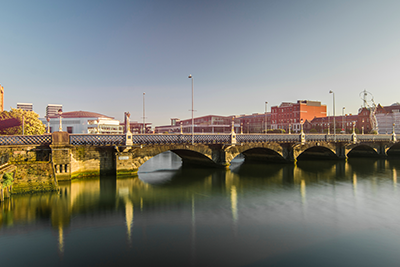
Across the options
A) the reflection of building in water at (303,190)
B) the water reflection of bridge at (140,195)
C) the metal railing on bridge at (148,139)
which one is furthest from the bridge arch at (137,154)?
the reflection of building in water at (303,190)

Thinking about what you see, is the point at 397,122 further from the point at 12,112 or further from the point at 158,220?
the point at 12,112

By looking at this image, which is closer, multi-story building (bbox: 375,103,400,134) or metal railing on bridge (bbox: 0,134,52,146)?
metal railing on bridge (bbox: 0,134,52,146)

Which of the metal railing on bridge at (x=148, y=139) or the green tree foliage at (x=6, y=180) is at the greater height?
the metal railing on bridge at (x=148, y=139)

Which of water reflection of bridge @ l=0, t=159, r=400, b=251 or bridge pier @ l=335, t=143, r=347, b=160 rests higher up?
bridge pier @ l=335, t=143, r=347, b=160

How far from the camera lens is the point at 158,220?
60.1ft

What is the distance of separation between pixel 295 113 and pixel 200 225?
120 metres

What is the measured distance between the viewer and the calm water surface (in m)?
13.1

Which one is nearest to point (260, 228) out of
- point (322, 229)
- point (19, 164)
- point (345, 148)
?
point (322, 229)

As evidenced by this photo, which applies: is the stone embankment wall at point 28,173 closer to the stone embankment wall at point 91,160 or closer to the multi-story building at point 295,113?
Answer: the stone embankment wall at point 91,160

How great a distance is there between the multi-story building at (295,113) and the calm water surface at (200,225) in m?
98.3

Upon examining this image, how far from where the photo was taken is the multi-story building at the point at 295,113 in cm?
12381

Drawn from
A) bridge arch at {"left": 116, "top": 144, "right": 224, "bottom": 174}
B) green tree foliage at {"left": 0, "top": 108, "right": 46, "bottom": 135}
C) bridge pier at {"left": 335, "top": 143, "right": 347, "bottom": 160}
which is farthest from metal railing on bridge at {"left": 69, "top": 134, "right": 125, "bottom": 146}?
bridge pier at {"left": 335, "top": 143, "right": 347, "bottom": 160}

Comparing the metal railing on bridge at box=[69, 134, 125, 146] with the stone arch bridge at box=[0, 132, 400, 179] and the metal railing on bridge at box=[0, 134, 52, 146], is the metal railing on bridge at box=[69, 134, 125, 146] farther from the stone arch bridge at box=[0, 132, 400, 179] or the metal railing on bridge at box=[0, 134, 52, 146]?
the metal railing on bridge at box=[0, 134, 52, 146]

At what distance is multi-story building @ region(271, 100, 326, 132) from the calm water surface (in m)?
98.3
